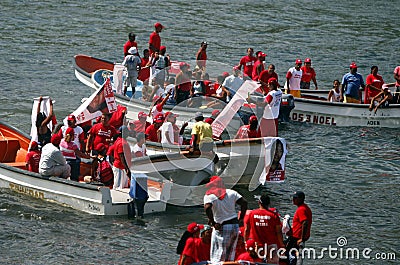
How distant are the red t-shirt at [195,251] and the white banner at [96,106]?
753 centimetres

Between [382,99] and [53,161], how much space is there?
1088 cm

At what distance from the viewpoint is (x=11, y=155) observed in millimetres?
20984

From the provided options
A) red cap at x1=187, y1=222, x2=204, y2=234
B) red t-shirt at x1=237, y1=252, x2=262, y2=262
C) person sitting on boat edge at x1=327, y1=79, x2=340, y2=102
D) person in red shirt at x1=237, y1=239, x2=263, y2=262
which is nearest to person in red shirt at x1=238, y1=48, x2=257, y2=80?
person sitting on boat edge at x1=327, y1=79, x2=340, y2=102

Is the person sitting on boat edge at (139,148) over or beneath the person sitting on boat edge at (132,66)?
beneath

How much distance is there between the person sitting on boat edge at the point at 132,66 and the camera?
25391 mm

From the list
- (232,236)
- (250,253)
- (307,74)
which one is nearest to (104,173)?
(232,236)

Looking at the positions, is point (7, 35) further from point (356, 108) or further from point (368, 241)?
point (368, 241)

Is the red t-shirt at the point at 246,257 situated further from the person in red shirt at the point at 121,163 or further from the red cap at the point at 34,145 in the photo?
the red cap at the point at 34,145

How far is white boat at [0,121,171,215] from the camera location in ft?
58.1

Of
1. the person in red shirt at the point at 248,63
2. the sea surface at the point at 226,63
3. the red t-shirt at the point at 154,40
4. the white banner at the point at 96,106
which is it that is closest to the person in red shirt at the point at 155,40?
the red t-shirt at the point at 154,40

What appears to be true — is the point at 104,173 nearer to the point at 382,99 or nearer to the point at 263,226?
the point at 263,226

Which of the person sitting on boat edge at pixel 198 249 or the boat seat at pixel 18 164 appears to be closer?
the person sitting on boat edge at pixel 198 249

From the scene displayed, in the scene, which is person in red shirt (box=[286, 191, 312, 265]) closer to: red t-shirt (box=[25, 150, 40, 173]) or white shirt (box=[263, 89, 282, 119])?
red t-shirt (box=[25, 150, 40, 173])

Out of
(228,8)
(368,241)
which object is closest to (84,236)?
(368,241)
